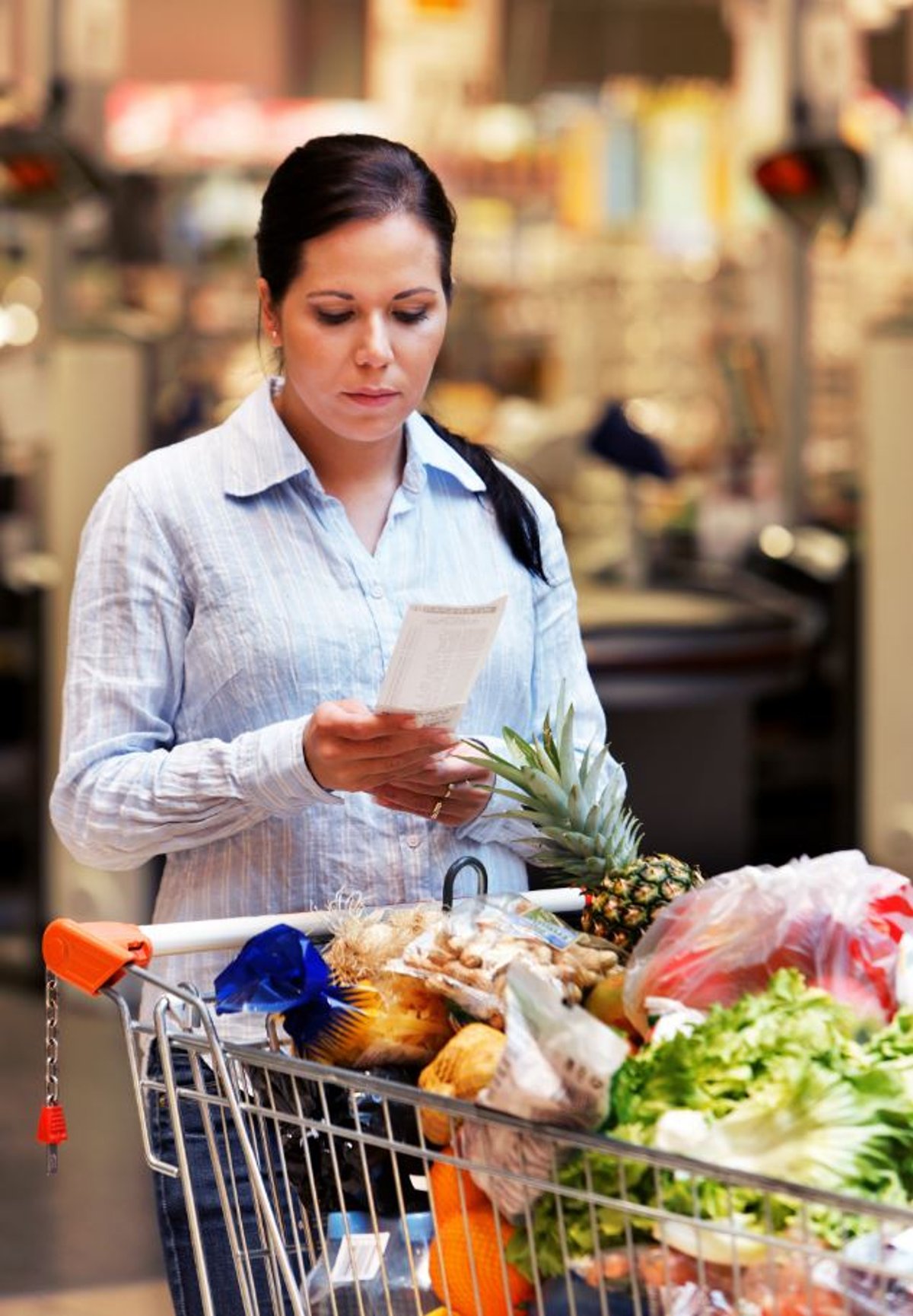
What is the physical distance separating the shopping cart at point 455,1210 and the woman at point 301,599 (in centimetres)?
18

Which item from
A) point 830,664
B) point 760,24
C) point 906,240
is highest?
point 760,24

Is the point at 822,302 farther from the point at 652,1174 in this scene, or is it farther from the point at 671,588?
the point at 652,1174

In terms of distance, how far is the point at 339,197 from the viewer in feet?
6.95

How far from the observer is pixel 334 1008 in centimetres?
181

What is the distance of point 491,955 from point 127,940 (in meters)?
0.29

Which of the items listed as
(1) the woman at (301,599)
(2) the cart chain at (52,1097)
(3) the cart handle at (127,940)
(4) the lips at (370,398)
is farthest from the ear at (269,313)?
(2) the cart chain at (52,1097)

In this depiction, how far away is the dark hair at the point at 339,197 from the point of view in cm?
212

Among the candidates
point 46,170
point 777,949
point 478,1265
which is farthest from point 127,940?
point 46,170

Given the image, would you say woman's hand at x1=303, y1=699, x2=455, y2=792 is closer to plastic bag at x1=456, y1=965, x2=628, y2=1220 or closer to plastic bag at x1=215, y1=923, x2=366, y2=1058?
plastic bag at x1=215, y1=923, x2=366, y2=1058

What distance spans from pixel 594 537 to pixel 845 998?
279 inches

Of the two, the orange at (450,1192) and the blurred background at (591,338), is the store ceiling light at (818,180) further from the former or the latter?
the orange at (450,1192)

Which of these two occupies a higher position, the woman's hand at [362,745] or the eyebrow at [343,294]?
the eyebrow at [343,294]

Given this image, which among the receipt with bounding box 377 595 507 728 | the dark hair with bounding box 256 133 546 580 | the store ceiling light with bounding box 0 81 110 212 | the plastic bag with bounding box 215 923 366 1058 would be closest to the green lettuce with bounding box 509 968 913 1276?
the plastic bag with bounding box 215 923 366 1058

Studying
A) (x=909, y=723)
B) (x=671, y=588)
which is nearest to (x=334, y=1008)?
(x=909, y=723)
